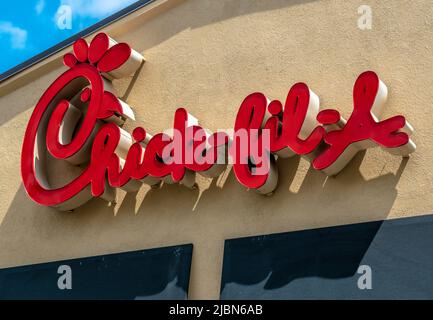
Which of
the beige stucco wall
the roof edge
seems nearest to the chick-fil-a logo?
the beige stucco wall

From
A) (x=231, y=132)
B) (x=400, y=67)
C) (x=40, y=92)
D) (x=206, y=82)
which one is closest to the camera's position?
(x=400, y=67)

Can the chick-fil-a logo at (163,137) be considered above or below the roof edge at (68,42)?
below

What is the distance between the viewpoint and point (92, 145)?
11.6m

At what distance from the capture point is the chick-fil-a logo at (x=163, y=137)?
918 cm

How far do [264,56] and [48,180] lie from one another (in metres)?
4.08

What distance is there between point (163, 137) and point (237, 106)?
3.68 ft

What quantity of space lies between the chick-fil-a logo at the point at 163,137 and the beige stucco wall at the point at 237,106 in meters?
0.26

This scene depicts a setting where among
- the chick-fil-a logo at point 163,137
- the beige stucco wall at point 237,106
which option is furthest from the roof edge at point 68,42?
the chick-fil-a logo at point 163,137

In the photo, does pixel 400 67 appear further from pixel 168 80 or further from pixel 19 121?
pixel 19 121

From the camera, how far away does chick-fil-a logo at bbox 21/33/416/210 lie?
9180 millimetres

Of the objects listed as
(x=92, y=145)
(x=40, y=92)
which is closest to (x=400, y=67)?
(x=92, y=145)

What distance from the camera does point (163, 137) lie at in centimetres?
1070

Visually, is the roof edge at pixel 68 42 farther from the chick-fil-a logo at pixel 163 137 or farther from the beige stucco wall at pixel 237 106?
the chick-fil-a logo at pixel 163 137
